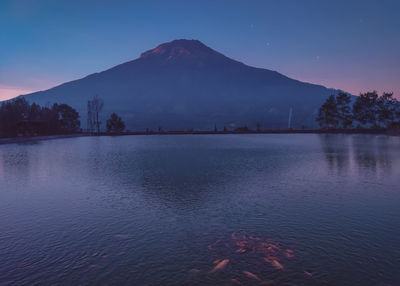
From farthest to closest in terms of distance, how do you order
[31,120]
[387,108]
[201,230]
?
[387,108] → [31,120] → [201,230]

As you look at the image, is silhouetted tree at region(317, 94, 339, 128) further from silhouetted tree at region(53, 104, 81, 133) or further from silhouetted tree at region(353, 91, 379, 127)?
silhouetted tree at region(53, 104, 81, 133)

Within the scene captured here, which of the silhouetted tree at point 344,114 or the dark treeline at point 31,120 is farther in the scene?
the silhouetted tree at point 344,114

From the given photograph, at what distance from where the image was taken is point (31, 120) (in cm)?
5872

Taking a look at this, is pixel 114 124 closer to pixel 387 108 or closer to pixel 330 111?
pixel 330 111

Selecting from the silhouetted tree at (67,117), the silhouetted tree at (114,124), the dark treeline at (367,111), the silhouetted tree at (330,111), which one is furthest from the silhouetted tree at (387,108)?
the silhouetted tree at (67,117)

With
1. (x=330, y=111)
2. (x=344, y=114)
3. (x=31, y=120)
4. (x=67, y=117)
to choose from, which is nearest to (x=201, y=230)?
(x=31, y=120)

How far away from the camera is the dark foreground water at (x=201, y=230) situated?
5074 mm

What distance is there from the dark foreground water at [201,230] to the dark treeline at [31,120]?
45.1 m

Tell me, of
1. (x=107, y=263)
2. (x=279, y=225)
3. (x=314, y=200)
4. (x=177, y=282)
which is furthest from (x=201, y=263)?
(x=314, y=200)

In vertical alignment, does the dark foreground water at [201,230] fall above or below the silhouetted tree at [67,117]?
below

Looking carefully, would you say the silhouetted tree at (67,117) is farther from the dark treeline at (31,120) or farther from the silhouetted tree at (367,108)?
the silhouetted tree at (367,108)

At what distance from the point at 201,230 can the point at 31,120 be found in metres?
63.9

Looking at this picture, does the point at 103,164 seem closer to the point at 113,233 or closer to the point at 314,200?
the point at 113,233

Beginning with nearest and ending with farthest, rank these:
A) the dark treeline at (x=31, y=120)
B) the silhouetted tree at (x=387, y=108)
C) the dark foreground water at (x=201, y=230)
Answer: the dark foreground water at (x=201, y=230)
the dark treeline at (x=31, y=120)
the silhouetted tree at (x=387, y=108)
